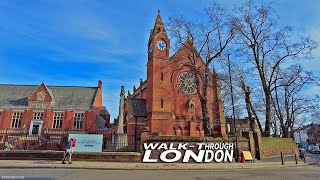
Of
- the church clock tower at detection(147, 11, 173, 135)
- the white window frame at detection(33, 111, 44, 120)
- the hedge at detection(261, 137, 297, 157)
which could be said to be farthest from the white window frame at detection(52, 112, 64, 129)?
the hedge at detection(261, 137, 297, 157)

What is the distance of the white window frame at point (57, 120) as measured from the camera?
128 ft

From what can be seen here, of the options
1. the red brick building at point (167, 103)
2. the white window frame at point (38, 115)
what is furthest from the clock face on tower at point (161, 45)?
the white window frame at point (38, 115)

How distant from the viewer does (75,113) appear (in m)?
40.3

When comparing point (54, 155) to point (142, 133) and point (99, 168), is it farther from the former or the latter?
point (142, 133)

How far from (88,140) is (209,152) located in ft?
32.4

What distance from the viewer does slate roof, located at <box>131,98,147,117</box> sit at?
32822 millimetres

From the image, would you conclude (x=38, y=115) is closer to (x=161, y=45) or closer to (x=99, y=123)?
(x=99, y=123)

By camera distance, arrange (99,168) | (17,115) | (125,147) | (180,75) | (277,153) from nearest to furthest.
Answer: (99,168), (125,147), (277,153), (180,75), (17,115)

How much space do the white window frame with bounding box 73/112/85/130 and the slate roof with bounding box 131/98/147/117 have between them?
40.1 ft

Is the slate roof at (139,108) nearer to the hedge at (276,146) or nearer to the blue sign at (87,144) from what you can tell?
the blue sign at (87,144)

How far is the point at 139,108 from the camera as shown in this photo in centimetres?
3400

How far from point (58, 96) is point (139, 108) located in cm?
1978

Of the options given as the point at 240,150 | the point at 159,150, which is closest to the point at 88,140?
the point at 159,150

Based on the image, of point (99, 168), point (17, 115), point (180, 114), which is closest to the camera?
point (99, 168)
